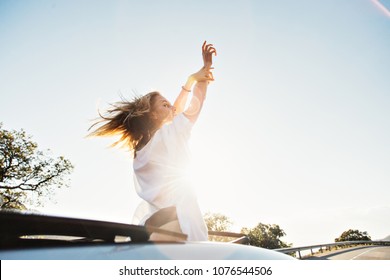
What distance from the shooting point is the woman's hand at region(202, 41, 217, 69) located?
2711 millimetres

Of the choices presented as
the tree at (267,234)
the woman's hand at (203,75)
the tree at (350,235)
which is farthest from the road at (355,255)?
the tree at (350,235)

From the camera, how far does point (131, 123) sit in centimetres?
274

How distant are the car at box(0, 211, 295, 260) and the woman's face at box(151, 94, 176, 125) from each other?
1654mm

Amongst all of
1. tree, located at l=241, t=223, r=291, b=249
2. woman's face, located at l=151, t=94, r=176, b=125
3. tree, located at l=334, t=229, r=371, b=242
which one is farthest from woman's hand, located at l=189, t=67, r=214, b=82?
tree, located at l=334, t=229, r=371, b=242

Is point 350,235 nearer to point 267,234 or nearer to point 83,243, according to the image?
point 267,234

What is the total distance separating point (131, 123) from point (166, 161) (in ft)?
2.65

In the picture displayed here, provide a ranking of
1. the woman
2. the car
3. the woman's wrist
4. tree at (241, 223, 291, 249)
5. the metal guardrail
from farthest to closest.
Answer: tree at (241, 223, 291, 249)
the metal guardrail
the woman's wrist
the woman
the car

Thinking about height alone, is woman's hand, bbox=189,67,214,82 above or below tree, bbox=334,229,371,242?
above

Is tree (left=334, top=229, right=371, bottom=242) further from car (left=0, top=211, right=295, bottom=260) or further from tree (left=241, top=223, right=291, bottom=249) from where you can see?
car (left=0, top=211, right=295, bottom=260)

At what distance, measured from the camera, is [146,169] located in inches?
87.3

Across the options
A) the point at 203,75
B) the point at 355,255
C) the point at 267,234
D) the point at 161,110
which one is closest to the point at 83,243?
the point at 161,110

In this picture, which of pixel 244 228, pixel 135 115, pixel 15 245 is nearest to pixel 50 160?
pixel 135 115
